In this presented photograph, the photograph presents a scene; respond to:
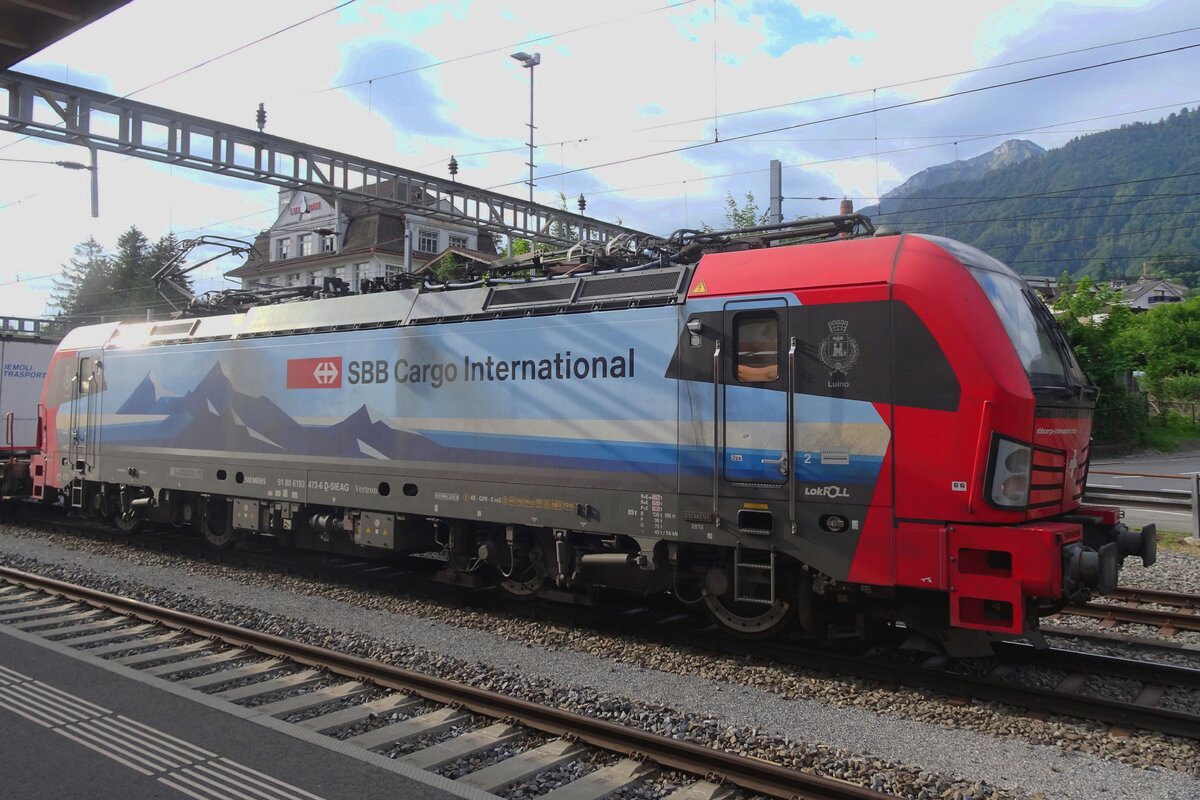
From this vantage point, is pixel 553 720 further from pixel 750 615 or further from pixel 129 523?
pixel 129 523

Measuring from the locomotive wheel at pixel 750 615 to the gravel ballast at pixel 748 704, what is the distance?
321 mm

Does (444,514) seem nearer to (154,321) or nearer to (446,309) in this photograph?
(446,309)

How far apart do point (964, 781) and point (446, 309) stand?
657 centimetres

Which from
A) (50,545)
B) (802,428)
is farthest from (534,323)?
(50,545)

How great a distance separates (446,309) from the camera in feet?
30.0

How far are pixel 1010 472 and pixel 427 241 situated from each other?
4488 cm

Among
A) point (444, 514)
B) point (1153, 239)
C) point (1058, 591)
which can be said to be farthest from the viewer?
point (1153, 239)

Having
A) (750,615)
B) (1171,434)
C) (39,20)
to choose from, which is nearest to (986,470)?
(750,615)

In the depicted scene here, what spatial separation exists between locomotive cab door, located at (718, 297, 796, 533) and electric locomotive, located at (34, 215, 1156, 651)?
17 mm

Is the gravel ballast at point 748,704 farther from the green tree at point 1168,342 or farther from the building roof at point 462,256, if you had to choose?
the green tree at point 1168,342

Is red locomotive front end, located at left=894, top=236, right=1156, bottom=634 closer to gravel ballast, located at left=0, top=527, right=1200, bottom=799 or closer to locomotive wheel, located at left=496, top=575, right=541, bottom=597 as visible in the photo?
gravel ballast, located at left=0, top=527, right=1200, bottom=799

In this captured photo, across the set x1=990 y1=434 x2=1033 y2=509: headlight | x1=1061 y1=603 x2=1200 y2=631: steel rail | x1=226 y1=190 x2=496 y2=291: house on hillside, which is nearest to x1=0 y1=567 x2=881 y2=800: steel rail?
x1=990 y1=434 x2=1033 y2=509: headlight

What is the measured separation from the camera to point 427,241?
157ft

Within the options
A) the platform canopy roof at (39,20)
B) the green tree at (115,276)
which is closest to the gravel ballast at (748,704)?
the platform canopy roof at (39,20)
